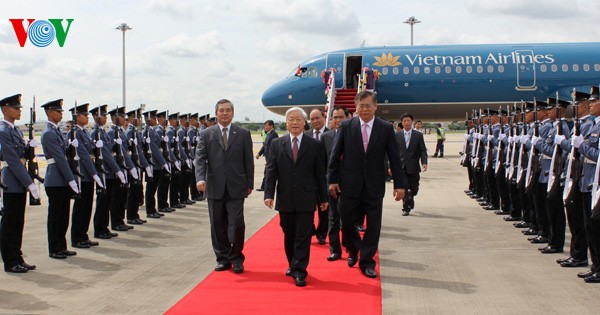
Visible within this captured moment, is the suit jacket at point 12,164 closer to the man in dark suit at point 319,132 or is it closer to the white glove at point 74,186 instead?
the white glove at point 74,186

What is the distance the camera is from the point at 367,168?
6879 mm

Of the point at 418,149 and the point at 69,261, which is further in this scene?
the point at 418,149

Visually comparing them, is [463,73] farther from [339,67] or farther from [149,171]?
[149,171]

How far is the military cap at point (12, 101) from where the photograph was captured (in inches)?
286

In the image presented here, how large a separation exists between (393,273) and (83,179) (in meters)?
4.18

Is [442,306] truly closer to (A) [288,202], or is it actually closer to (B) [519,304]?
(B) [519,304]

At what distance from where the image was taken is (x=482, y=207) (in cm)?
1274

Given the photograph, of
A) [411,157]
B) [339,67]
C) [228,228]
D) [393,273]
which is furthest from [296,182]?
[339,67]

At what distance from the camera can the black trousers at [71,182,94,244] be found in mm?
8773

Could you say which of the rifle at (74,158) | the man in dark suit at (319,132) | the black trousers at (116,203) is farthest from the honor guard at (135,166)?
the man in dark suit at (319,132)

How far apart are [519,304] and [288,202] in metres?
2.35

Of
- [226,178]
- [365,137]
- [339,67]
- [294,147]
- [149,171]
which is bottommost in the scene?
[149,171]


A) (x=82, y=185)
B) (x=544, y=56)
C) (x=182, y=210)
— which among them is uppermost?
(x=544, y=56)

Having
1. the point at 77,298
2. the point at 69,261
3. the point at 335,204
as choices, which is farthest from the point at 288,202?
the point at 69,261
